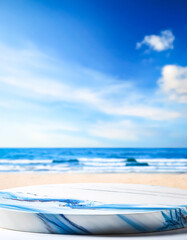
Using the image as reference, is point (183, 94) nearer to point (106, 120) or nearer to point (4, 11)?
point (106, 120)

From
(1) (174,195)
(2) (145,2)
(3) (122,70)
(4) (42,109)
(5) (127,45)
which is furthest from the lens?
(4) (42,109)

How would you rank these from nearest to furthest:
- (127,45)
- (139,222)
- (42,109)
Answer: (139,222) → (127,45) → (42,109)

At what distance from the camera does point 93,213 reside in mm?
586

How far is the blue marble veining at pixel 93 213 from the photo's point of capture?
0.57 metres

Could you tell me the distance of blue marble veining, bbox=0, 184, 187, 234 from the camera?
0.57m

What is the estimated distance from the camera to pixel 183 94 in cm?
931

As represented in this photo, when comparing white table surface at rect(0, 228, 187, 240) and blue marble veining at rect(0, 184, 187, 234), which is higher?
blue marble veining at rect(0, 184, 187, 234)

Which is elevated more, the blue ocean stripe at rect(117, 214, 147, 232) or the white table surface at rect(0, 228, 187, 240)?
the blue ocean stripe at rect(117, 214, 147, 232)

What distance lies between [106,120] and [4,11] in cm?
584

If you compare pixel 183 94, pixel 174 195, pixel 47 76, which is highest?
pixel 47 76

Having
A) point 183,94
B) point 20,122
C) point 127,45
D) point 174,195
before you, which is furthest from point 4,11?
point 174,195

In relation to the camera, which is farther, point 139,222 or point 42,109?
point 42,109

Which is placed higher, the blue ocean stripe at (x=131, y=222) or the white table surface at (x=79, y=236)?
the blue ocean stripe at (x=131, y=222)

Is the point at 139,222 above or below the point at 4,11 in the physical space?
below
